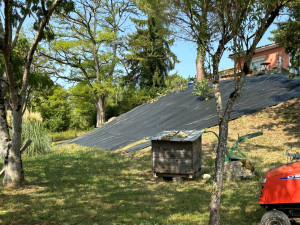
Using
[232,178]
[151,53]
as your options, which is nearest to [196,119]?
[232,178]

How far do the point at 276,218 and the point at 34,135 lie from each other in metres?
11.5

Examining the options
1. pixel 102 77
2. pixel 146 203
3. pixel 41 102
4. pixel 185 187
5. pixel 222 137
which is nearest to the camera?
pixel 222 137

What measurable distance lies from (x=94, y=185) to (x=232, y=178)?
356 cm

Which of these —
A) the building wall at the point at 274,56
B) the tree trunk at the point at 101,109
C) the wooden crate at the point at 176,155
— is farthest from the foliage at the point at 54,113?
the wooden crate at the point at 176,155

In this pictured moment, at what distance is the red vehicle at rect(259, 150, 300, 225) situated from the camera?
4.05 metres

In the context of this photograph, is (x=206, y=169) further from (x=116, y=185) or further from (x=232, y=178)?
(x=116, y=185)

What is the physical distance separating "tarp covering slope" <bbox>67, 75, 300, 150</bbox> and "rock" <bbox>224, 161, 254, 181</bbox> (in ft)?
16.5

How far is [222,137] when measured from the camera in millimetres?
4160

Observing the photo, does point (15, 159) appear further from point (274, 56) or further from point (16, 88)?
point (274, 56)

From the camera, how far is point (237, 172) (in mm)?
7402

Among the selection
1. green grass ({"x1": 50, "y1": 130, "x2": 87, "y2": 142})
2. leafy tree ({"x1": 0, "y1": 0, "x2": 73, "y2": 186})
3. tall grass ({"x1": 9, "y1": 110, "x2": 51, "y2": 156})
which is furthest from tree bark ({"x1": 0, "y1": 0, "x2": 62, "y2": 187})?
green grass ({"x1": 50, "y1": 130, "x2": 87, "y2": 142})

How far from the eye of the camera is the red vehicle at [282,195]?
13.3 feet

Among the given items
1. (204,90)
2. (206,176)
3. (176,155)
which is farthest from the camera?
(204,90)

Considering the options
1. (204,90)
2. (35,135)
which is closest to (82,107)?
(35,135)
